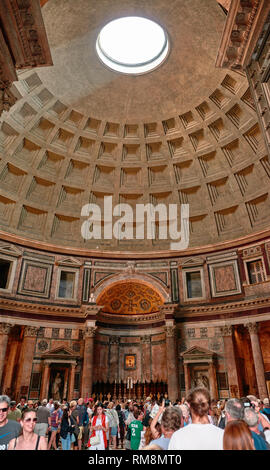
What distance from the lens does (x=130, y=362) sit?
24.5 meters

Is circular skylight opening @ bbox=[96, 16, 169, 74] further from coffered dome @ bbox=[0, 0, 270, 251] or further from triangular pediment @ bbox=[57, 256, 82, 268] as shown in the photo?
triangular pediment @ bbox=[57, 256, 82, 268]

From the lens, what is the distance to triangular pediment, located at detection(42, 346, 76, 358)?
2097 centimetres

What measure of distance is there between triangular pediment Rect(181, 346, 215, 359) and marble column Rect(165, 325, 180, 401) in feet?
2.42

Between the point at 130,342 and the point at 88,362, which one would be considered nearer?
the point at 88,362

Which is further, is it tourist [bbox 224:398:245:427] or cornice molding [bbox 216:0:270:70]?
cornice molding [bbox 216:0:270:70]

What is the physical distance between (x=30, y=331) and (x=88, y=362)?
4421mm

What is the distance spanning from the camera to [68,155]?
25.3m

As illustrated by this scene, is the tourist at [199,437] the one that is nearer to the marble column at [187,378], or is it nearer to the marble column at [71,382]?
the marble column at [187,378]

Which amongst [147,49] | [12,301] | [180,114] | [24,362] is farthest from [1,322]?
[147,49]

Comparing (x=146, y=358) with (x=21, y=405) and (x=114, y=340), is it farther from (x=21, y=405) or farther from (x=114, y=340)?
(x=21, y=405)

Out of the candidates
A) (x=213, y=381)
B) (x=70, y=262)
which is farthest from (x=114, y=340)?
(x=213, y=381)

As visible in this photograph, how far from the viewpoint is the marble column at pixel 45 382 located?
65.5 feet

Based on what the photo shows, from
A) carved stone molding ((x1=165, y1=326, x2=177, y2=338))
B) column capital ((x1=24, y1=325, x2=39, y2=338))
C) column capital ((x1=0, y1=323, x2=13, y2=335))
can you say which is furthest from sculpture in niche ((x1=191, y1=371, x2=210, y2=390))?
column capital ((x1=0, y1=323, x2=13, y2=335))

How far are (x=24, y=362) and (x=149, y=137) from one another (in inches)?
742
